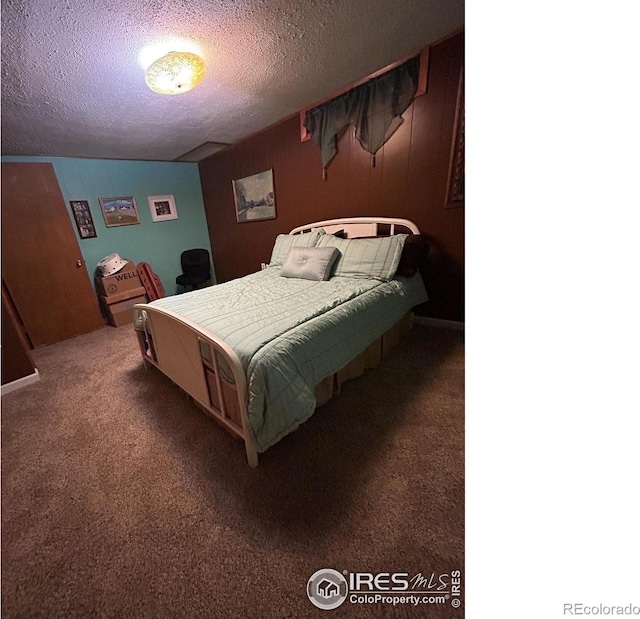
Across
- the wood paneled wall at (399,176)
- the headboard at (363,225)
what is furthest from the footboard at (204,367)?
the wood paneled wall at (399,176)

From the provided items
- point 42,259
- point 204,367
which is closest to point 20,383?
point 42,259

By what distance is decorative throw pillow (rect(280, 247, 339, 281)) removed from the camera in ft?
7.80

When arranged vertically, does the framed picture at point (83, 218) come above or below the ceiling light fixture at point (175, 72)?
below

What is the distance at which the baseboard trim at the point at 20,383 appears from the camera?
82.7 inches

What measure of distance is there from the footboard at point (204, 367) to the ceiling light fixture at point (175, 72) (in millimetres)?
1445

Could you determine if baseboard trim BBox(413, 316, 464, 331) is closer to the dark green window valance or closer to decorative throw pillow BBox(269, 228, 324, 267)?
decorative throw pillow BBox(269, 228, 324, 267)

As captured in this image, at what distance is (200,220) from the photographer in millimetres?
4664

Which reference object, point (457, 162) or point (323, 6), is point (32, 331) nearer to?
point (323, 6)

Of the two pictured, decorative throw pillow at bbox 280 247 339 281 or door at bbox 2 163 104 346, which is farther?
door at bbox 2 163 104 346

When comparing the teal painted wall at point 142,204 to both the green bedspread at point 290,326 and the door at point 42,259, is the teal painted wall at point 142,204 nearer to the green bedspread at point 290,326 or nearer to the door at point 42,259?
the door at point 42,259

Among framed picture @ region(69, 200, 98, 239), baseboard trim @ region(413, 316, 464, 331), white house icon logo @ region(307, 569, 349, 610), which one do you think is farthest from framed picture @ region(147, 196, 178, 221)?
white house icon logo @ region(307, 569, 349, 610)

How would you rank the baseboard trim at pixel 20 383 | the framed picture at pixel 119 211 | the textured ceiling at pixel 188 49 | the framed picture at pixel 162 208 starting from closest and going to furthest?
the textured ceiling at pixel 188 49 → the baseboard trim at pixel 20 383 → the framed picture at pixel 119 211 → the framed picture at pixel 162 208

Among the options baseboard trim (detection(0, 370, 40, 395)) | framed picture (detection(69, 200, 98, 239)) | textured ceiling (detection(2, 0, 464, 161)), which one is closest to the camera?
textured ceiling (detection(2, 0, 464, 161))

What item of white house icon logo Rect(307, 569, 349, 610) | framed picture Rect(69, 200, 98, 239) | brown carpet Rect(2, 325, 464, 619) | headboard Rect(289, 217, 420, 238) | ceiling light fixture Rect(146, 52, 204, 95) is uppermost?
ceiling light fixture Rect(146, 52, 204, 95)
